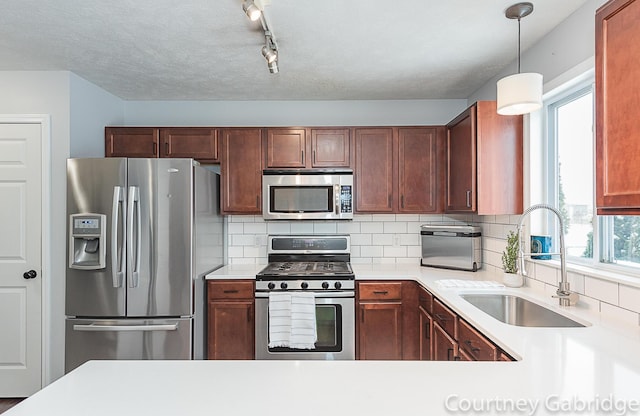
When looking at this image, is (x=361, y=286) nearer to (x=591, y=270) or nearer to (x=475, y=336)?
(x=475, y=336)

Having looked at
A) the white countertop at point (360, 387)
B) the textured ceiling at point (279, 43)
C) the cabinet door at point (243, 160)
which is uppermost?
the textured ceiling at point (279, 43)

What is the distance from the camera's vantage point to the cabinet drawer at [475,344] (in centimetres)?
158

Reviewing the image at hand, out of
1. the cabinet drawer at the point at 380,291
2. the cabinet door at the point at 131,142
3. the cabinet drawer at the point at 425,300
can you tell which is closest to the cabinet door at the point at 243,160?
the cabinet door at the point at 131,142

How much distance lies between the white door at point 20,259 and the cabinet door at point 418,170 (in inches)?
116

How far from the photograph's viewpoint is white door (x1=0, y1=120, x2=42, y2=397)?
9.35 feet

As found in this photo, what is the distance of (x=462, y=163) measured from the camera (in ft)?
9.49

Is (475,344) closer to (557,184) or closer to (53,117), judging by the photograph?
(557,184)

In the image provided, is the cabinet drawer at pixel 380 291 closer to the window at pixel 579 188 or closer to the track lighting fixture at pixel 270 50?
the window at pixel 579 188

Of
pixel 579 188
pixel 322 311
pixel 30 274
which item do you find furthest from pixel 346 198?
pixel 30 274

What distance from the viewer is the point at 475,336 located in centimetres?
175

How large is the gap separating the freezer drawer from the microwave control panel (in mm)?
1531

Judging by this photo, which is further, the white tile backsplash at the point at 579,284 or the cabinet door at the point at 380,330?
the cabinet door at the point at 380,330

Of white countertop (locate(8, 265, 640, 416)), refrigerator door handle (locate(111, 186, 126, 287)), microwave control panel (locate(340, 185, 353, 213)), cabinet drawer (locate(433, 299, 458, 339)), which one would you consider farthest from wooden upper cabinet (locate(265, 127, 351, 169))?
white countertop (locate(8, 265, 640, 416))

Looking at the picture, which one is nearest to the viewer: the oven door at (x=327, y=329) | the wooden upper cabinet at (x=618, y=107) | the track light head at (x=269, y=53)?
the wooden upper cabinet at (x=618, y=107)
